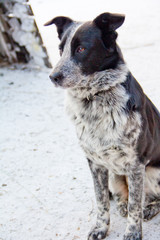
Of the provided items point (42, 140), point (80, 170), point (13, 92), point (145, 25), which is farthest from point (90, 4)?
point (80, 170)

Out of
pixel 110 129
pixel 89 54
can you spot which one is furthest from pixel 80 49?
pixel 110 129

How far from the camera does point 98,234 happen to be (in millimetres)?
2264

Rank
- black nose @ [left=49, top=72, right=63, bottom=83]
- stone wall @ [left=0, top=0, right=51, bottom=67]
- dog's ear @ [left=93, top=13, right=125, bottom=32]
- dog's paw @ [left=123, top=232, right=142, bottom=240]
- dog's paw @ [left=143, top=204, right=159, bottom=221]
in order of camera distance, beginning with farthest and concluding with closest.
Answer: stone wall @ [left=0, top=0, right=51, bottom=67] → dog's paw @ [left=143, top=204, right=159, bottom=221] → dog's paw @ [left=123, top=232, right=142, bottom=240] → black nose @ [left=49, top=72, right=63, bottom=83] → dog's ear @ [left=93, top=13, right=125, bottom=32]

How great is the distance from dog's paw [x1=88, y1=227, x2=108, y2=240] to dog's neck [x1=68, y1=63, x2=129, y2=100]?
925 mm

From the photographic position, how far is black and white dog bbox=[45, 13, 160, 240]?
193 centimetres

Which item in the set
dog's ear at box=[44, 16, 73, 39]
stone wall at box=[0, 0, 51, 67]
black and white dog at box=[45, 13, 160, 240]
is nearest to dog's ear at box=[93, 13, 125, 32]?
black and white dog at box=[45, 13, 160, 240]

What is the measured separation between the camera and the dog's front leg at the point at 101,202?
7.36 feet

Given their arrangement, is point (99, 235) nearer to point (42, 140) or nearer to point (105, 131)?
point (105, 131)

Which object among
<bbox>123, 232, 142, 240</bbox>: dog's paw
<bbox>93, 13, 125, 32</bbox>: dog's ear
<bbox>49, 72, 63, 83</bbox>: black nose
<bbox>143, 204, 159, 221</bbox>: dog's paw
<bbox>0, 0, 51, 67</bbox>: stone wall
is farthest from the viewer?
<bbox>0, 0, 51, 67</bbox>: stone wall

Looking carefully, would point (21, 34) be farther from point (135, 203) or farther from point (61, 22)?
point (135, 203)

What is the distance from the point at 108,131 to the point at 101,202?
1.93ft

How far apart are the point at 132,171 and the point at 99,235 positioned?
22.3 inches

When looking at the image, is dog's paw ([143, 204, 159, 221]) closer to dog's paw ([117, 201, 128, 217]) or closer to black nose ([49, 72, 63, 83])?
dog's paw ([117, 201, 128, 217])

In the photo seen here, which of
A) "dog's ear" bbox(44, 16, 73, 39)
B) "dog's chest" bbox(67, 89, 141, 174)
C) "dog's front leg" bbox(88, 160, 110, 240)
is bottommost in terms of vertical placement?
"dog's front leg" bbox(88, 160, 110, 240)
